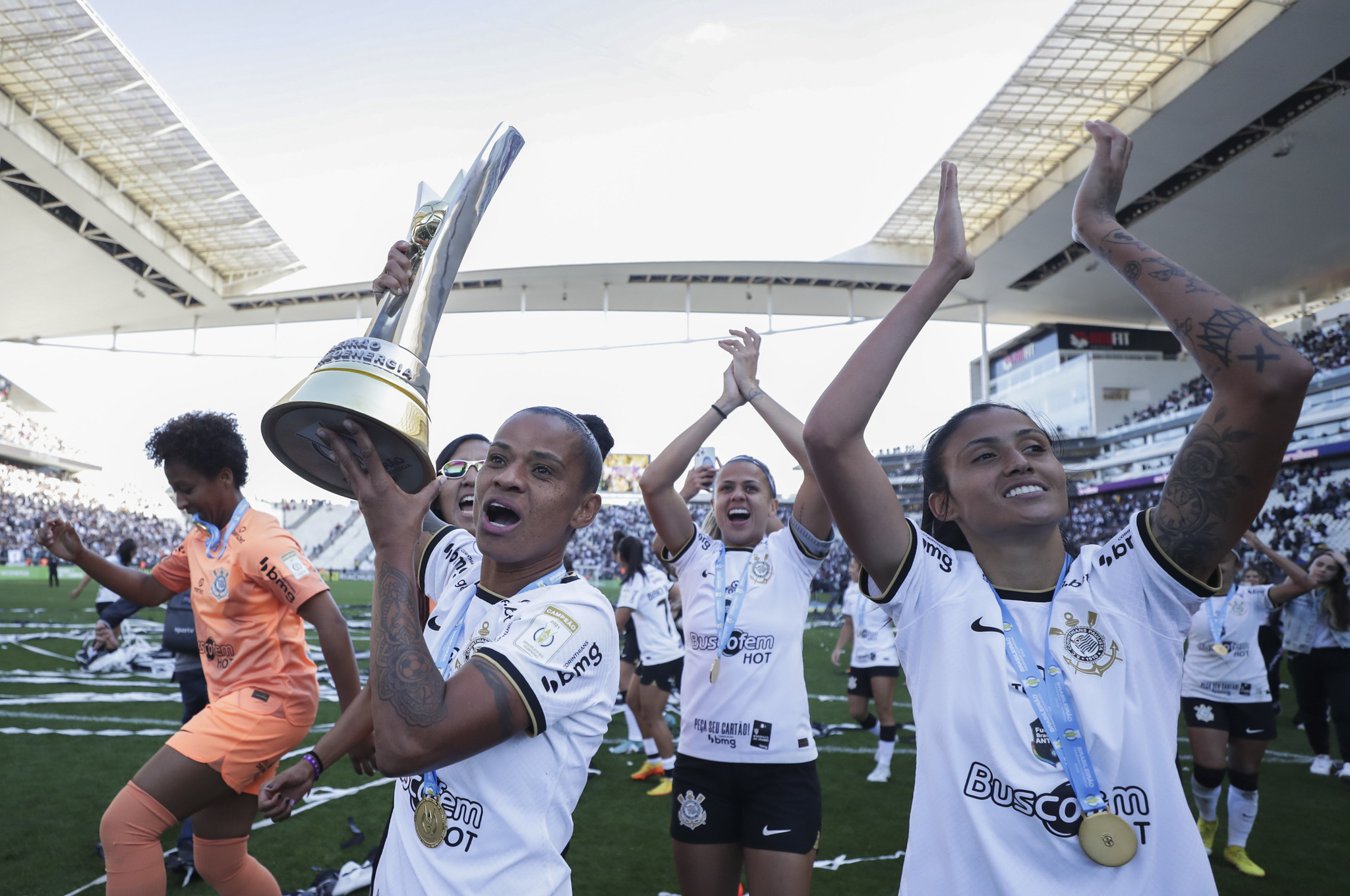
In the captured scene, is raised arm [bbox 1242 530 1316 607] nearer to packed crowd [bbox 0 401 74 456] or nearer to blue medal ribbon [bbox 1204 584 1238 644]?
blue medal ribbon [bbox 1204 584 1238 644]

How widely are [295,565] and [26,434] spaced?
240ft

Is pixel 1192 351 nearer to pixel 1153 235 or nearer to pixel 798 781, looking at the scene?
pixel 798 781

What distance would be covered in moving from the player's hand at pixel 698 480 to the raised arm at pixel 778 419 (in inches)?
36.2

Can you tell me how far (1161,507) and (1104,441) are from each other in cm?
5246

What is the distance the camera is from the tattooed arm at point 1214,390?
171cm

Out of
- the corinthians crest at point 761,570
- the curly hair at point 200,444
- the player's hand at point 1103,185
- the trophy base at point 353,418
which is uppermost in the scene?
the player's hand at point 1103,185

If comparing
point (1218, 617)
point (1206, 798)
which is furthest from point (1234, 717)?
point (1218, 617)

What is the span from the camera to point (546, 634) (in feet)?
6.44

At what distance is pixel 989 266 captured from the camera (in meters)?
31.1

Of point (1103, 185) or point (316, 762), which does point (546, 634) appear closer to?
point (316, 762)

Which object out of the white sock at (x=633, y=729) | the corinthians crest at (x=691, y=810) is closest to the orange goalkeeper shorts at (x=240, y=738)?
the corinthians crest at (x=691, y=810)

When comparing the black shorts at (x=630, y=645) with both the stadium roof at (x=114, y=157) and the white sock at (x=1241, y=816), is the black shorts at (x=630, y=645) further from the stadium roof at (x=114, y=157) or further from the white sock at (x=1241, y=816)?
the stadium roof at (x=114, y=157)

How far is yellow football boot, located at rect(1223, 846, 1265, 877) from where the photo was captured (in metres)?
5.67

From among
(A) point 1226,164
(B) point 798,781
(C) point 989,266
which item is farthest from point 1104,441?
A: (B) point 798,781
